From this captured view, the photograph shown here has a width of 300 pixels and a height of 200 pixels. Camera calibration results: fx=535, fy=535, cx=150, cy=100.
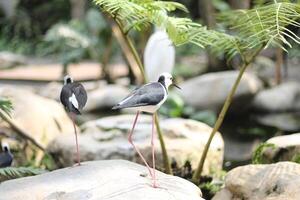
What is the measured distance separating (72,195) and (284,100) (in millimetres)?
7112

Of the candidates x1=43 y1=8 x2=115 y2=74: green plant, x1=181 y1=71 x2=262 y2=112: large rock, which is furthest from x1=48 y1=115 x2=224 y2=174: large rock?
x1=43 y1=8 x2=115 y2=74: green plant

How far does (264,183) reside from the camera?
306 cm

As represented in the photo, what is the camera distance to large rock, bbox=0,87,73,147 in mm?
5422

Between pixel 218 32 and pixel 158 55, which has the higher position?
pixel 218 32

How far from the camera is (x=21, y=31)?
18344mm

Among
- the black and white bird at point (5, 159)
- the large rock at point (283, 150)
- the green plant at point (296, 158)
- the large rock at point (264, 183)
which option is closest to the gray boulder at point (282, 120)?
the large rock at point (283, 150)

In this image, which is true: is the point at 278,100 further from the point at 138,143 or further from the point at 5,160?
the point at 5,160

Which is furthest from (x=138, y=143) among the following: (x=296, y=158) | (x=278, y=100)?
(x=278, y=100)

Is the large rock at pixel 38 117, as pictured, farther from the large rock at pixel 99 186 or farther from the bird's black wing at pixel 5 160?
the large rock at pixel 99 186

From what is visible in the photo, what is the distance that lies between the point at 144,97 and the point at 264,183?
2.94ft

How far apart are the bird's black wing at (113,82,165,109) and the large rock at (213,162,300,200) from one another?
0.80m

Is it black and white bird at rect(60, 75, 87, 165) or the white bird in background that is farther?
the white bird in background

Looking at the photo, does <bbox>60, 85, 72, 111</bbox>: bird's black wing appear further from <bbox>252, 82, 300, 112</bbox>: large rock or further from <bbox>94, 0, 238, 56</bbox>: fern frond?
<bbox>252, 82, 300, 112</bbox>: large rock

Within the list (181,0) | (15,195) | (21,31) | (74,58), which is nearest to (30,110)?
(15,195)
